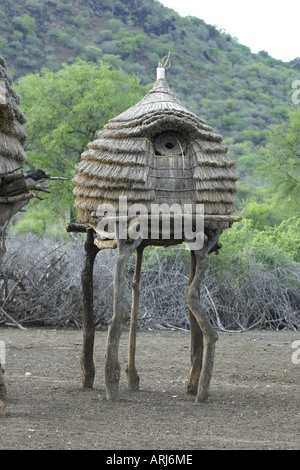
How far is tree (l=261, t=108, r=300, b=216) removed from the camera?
72.4 feet

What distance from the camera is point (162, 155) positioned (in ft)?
21.4

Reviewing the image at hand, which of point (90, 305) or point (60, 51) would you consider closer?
point (90, 305)

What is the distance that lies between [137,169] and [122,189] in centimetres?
24

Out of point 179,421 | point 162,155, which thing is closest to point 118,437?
point 179,421

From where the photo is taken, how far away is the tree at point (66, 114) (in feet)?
76.5

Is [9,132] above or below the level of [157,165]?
above

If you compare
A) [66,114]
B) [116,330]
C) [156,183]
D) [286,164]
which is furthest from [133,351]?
[66,114]

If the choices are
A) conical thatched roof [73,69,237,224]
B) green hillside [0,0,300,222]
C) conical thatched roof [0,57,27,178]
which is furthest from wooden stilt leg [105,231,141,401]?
green hillside [0,0,300,222]

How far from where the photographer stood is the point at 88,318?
7074 mm

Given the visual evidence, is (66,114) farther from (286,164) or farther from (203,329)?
(203,329)

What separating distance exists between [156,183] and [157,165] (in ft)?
0.69

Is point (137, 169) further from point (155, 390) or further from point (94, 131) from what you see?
point (94, 131)

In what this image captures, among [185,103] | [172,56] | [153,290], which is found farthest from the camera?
[172,56]

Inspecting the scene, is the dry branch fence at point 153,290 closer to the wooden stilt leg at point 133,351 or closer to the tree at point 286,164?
the wooden stilt leg at point 133,351
